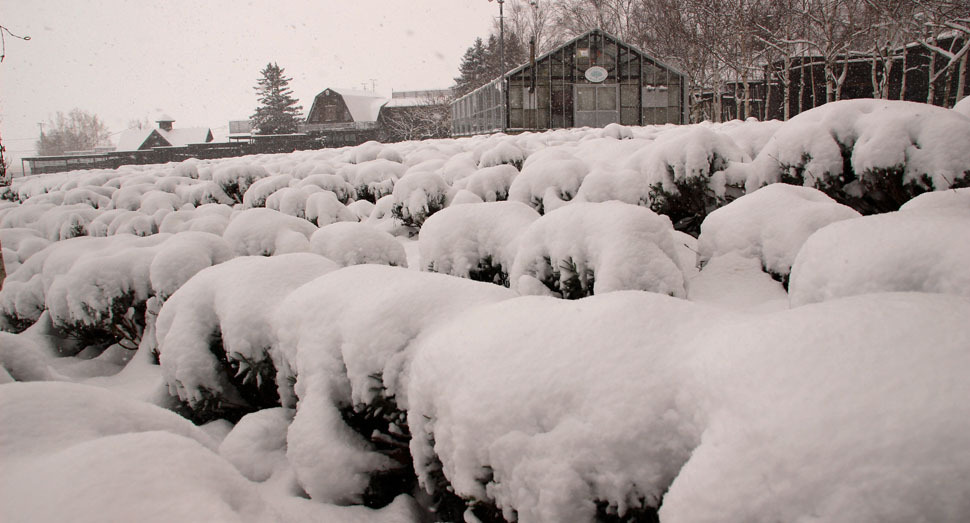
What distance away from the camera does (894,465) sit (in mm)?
1050

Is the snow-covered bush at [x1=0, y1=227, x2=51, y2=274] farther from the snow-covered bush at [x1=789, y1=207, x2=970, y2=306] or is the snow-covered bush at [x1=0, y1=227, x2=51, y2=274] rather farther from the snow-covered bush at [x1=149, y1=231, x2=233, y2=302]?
the snow-covered bush at [x1=789, y1=207, x2=970, y2=306]

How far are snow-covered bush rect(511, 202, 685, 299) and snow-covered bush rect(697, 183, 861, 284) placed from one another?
0.92m

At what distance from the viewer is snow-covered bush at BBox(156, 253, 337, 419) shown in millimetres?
2969

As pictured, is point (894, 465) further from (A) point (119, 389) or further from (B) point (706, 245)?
(A) point (119, 389)

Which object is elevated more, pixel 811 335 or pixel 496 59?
pixel 496 59

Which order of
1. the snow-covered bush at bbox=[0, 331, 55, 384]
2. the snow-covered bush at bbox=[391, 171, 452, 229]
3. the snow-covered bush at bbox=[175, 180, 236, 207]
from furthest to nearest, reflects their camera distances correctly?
the snow-covered bush at bbox=[175, 180, 236, 207] → the snow-covered bush at bbox=[391, 171, 452, 229] → the snow-covered bush at bbox=[0, 331, 55, 384]

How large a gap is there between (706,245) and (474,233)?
1958mm

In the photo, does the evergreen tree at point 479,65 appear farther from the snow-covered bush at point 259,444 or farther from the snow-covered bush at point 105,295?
the snow-covered bush at point 259,444

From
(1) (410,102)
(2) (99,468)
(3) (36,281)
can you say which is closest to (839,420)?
(2) (99,468)

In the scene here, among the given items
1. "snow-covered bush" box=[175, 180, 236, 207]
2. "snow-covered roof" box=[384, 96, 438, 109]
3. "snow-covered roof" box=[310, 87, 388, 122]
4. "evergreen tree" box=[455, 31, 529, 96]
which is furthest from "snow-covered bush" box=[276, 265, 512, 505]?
"evergreen tree" box=[455, 31, 529, 96]

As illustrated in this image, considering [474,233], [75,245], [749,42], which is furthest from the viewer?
[749,42]

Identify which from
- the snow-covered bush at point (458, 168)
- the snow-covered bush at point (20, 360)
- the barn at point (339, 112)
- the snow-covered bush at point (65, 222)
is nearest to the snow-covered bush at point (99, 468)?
the snow-covered bush at point (20, 360)

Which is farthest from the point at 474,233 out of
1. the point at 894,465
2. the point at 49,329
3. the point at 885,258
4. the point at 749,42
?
the point at 749,42

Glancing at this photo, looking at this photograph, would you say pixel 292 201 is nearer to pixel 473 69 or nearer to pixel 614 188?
pixel 614 188
